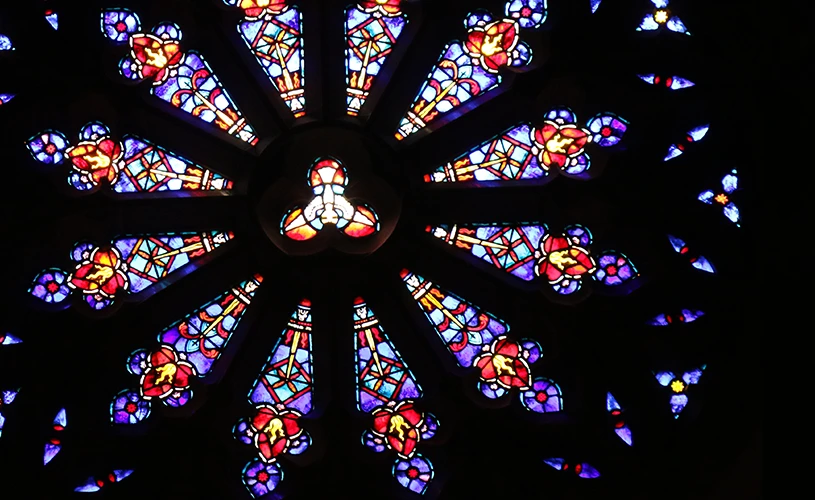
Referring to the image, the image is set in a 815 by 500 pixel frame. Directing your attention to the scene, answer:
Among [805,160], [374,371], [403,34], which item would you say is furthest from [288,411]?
[805,160]

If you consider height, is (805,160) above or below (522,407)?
above

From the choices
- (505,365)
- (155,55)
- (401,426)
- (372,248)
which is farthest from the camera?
(155,55)

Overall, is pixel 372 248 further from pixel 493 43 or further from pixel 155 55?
pixel 155 55

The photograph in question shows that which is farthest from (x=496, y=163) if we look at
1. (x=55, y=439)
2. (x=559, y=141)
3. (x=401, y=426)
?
(x=55, y=439)

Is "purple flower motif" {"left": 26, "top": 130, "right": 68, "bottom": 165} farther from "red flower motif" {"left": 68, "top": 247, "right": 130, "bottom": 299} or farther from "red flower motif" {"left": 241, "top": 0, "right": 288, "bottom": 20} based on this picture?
"red flower motif" {"left": 241, "top": 0, "right": 288, "bottom": 20}

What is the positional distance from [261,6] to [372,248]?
2020mm

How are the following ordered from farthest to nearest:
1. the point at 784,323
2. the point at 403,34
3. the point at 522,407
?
the point at 403,34 < the point at 522,407 < the point at 784,323

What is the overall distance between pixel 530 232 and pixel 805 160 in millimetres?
2069

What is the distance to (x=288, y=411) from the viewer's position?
486 inches

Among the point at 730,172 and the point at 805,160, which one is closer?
the point at 805,160

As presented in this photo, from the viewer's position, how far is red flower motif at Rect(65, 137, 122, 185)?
12.7 m

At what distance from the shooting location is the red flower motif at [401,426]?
1223cm

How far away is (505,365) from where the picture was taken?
12383 mm

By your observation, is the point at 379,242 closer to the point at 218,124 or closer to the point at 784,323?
the point at 218,124
